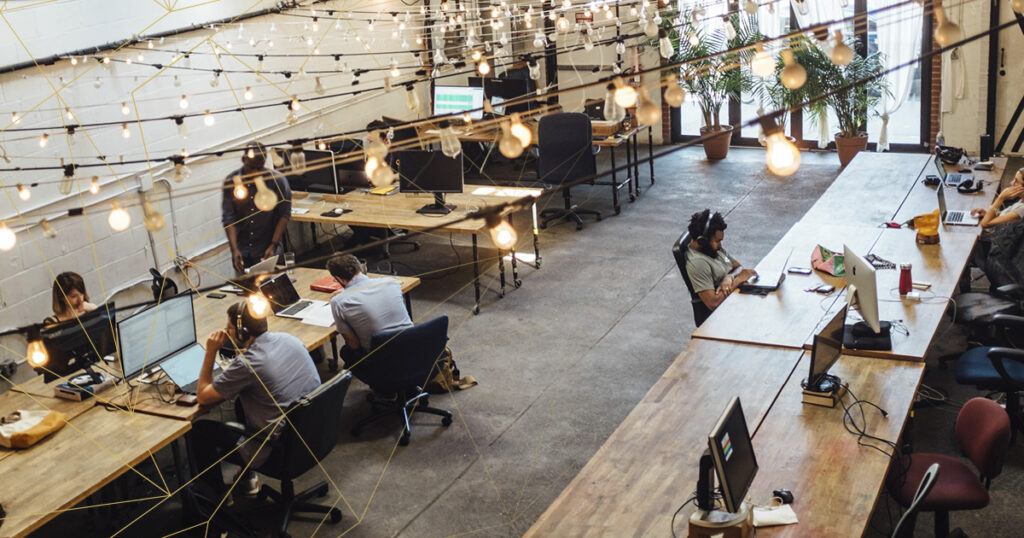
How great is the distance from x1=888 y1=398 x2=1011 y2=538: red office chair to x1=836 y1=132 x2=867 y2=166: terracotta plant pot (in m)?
7.32

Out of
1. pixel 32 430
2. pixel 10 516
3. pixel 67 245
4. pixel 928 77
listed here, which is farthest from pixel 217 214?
pixel 928 77

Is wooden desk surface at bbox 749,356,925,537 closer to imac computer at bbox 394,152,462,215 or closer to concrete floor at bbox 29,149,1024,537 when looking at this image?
concrete floor at bbox 29,149,1024,537

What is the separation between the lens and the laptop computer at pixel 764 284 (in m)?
5.98

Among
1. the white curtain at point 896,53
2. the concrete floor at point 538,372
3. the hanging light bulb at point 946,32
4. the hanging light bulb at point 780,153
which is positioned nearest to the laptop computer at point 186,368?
the concrete floor at point 538,372

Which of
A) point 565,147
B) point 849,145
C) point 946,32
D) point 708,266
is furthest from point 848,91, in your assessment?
point 946,32

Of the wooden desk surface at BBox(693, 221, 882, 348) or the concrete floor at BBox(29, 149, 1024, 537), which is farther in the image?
the wooden desk surface at BBox(693, 221, 882, 348)

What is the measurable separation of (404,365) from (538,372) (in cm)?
125

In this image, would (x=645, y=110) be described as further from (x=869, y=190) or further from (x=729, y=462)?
(x=869, y=190)

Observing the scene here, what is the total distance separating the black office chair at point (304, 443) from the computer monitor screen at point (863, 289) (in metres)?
2.69

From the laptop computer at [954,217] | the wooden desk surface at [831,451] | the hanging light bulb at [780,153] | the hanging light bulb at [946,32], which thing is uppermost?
the hanging light bulb at [946,32]

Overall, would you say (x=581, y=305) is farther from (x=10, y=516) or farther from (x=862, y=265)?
(x=10, y=516)

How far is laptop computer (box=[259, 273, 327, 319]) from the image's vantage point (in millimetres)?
6367

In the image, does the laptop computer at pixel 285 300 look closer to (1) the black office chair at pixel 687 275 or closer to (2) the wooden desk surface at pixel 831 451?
(1) the black office chair at pixel 687 275

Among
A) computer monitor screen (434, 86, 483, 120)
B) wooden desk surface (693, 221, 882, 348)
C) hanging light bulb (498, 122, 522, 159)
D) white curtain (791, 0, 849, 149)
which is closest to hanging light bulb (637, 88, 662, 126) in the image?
hanging light bulb (498, 122, 522, 159)
